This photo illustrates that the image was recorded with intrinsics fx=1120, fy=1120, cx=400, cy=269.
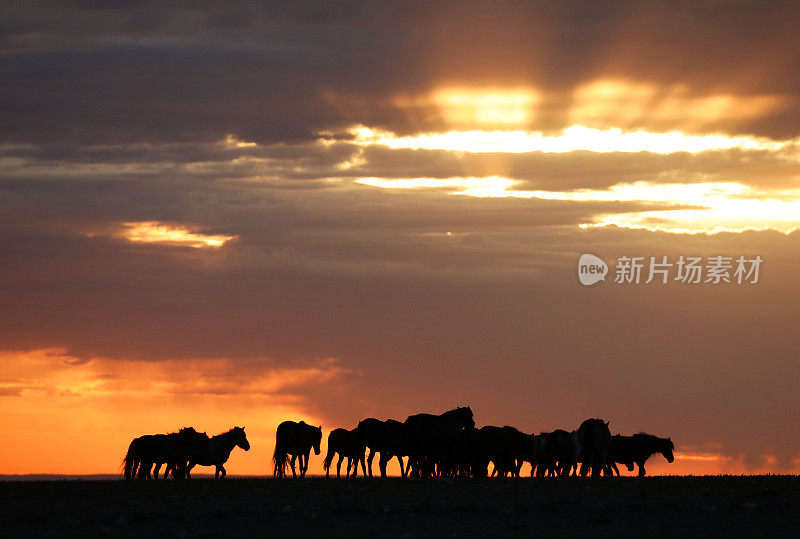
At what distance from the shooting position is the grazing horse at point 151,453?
45.3 metres

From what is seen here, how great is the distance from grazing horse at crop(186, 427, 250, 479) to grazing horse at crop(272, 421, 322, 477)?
1.77 meters

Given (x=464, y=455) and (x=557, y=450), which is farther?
(x=557, y=450)

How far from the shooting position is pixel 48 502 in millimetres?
32406

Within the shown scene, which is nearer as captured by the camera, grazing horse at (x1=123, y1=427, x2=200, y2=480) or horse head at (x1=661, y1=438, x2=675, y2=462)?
grazing horse at (x1=123, y1=427, x2=200, y2=480)

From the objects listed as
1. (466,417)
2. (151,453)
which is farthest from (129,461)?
(466,417)

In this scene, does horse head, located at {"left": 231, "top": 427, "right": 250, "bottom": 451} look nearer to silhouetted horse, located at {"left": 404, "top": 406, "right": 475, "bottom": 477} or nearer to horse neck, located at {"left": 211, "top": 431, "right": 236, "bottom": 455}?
horse neck, located at {"left": 211, "top": 431, "right": 236, "bottom": 455}

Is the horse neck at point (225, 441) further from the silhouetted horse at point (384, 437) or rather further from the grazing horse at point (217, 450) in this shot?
the silhouetted horse at point (384, 437)

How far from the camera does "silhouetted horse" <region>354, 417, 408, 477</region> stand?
4944 centimetres

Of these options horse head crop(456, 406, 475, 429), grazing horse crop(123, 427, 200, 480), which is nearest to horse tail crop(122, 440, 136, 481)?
grazing horse crop(123, 427, 200, 480)

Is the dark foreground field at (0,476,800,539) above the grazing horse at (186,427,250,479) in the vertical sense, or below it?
below

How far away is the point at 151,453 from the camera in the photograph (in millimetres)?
45281

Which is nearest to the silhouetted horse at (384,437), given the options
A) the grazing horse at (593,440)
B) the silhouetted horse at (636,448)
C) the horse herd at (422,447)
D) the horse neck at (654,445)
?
the horse herd at (422,447)

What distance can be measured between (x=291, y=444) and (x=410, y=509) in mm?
20803

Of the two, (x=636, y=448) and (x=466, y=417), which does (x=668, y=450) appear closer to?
(x=636, y=448)
